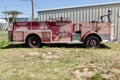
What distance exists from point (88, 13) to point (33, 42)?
18.1 feet

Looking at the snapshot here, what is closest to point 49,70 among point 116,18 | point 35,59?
point 35,59

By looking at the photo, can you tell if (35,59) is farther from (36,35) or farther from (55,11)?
(55,11)

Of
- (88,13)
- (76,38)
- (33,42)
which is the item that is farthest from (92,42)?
(88,13)

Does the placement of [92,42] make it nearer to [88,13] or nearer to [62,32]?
[62,32]

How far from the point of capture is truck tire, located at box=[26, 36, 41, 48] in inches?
527

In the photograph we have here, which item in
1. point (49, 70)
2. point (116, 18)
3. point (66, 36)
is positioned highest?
point (116, 18)

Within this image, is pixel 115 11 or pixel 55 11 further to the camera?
pixel 55 11

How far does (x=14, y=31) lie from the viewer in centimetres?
1327

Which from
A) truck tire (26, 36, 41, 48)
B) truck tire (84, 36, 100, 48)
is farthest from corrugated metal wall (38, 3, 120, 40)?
truck tire (26, 36, 41, 48)

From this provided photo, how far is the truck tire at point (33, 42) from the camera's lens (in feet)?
44.0

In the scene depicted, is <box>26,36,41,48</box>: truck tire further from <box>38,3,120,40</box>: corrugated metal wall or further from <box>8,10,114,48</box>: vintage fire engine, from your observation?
<box>38,3,120,40</box>: corrugated metal wall

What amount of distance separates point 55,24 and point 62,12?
5009mm

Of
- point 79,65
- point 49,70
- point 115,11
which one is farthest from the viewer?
point 115,11

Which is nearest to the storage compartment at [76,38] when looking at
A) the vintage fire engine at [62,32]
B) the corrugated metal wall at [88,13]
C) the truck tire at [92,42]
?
the vintage fire engine at [62,32]
